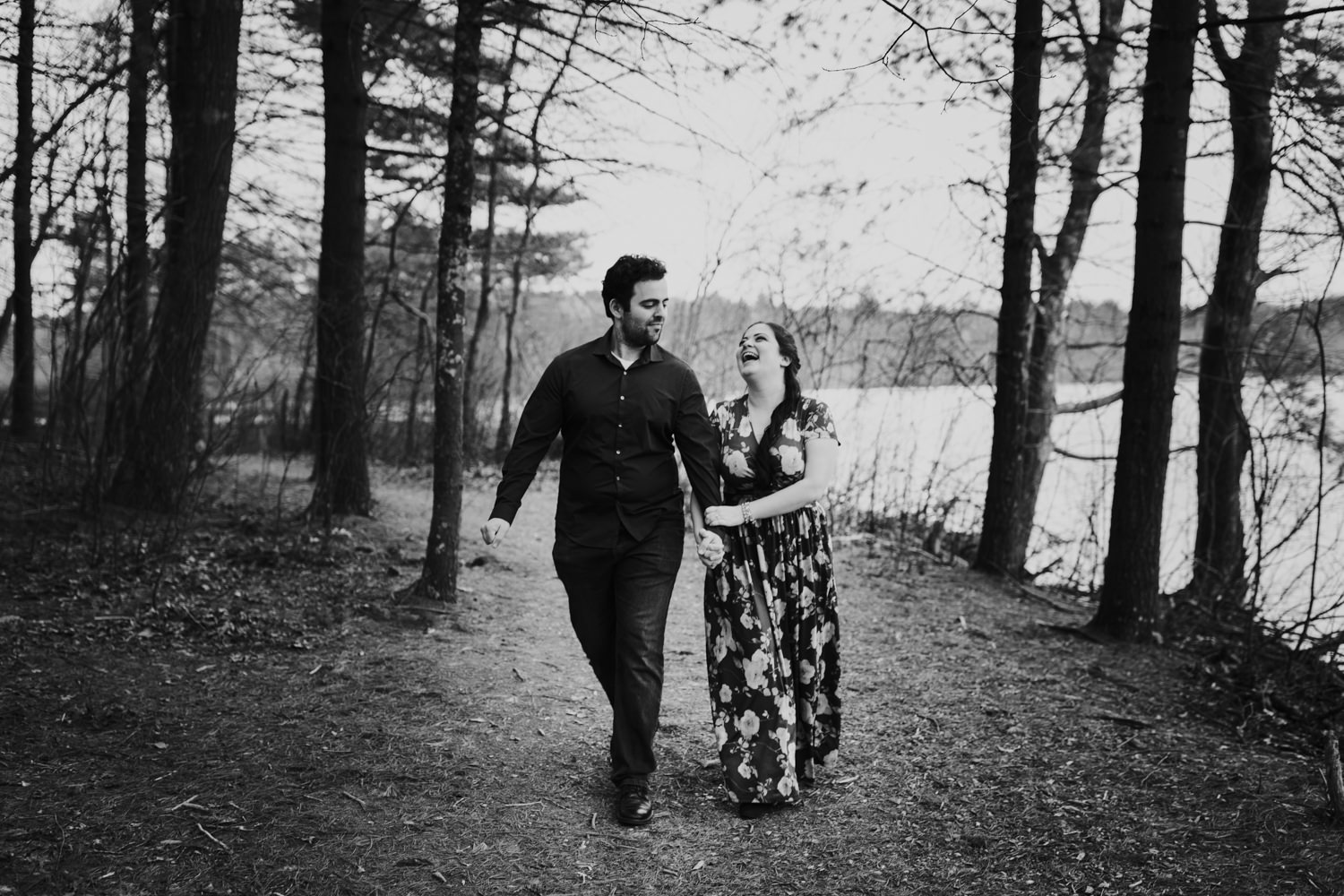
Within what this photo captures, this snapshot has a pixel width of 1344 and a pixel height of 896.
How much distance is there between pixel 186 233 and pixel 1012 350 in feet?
21.2

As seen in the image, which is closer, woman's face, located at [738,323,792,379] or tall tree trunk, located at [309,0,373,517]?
woman's face, located at [738,323,792,379]

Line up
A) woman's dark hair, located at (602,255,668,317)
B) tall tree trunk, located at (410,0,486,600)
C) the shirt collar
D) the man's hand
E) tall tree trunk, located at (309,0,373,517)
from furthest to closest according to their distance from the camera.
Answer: tall tree trunk, located at (309,0,373,517) → tall tree trunk, located at (410,0,486,600) → the shirt collar → woman's dark hair, located at (602,255,668,317) → the man's hand

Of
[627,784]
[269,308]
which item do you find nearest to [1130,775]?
[627,784]

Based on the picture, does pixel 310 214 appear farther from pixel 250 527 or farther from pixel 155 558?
pixel 155 558

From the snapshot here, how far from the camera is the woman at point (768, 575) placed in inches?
139

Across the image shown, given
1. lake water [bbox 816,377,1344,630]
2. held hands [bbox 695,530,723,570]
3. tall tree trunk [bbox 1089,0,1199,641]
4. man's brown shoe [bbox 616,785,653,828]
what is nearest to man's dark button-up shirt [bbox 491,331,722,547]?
held hands [bbox 695,530,723,570]

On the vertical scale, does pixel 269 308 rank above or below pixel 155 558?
above

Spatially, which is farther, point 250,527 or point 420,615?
point 250,527

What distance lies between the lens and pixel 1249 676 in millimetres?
4988

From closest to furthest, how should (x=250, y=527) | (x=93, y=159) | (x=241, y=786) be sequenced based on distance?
(x=241, y=786) < (x=93, y=159) < (x=250, y=527)

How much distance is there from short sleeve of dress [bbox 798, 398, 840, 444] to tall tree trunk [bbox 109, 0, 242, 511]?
14.7 feet

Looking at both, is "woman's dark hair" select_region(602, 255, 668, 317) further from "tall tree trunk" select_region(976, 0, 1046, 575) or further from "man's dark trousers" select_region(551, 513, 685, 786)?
"tall tree trunk" select_region(976, 0, 1046, 575)

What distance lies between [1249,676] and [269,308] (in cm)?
2239

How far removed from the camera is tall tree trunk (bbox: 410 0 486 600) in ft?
19.1
